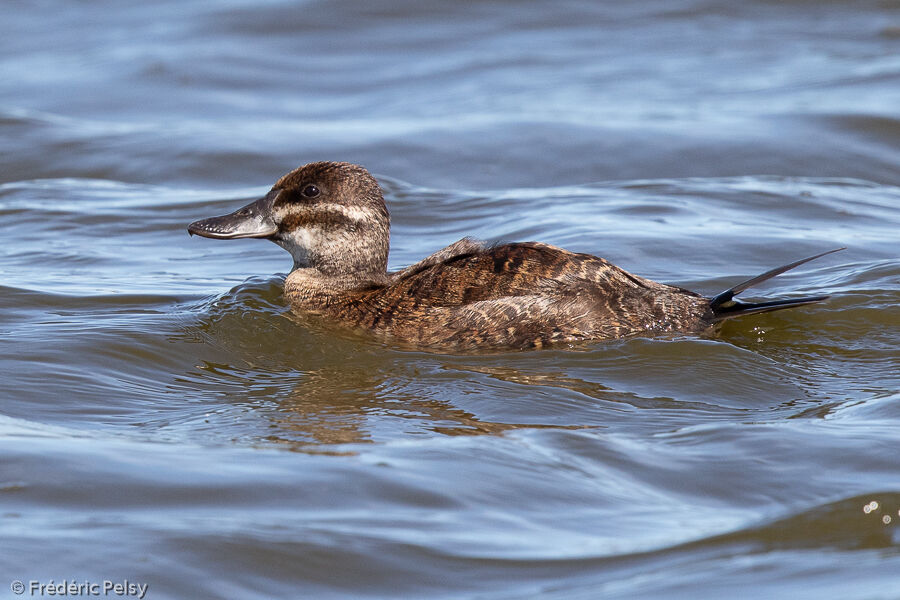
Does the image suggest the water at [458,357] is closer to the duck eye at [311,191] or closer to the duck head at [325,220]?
the duck head at [325,220]

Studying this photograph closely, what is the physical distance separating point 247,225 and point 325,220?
1.42 feet

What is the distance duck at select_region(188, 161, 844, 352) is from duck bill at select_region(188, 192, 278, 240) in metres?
0.06

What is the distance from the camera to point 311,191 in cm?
679

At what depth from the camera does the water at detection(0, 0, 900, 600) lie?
4.02 meters

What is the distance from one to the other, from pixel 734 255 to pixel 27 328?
441 cm

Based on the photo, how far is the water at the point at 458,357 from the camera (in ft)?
13.2

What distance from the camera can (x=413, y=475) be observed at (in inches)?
179

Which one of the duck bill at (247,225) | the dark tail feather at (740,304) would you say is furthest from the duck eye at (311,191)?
the dark tail feather at (740,304)

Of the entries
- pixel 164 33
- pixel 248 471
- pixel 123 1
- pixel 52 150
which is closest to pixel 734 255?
pixel 248 471

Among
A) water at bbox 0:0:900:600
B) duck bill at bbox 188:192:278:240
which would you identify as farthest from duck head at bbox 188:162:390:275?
water at bbox 0:0:900:600

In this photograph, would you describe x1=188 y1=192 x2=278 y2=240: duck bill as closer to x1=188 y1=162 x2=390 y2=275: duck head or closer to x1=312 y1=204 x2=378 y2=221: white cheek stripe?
x1=188 y1=162 x2=390 y2=275: duck head

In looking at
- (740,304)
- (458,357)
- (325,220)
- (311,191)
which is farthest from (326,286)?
(740,304)

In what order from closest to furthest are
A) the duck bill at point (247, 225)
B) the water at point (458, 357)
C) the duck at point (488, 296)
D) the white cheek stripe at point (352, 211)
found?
the water at point (458, 357) → the duck at point (488, 296) → the white cheek stripe at point (352, 211) → the duck bill at point (247, 225)

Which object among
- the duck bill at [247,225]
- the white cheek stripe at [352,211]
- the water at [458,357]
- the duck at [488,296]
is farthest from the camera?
the duck bill at [247,225]
